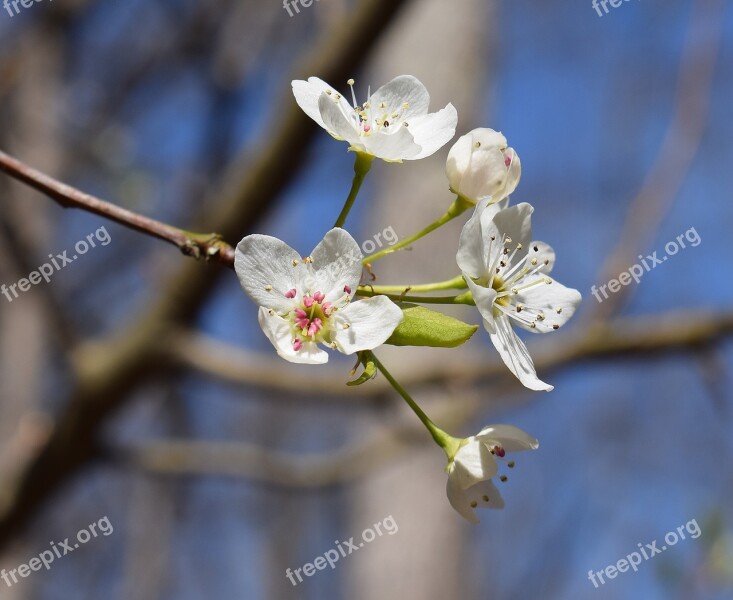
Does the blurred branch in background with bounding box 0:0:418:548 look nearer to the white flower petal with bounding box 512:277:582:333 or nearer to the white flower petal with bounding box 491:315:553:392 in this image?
the white flower petal with bounding box 512:277:582:333

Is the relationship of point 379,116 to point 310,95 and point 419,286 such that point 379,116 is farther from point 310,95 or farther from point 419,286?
point 419,286

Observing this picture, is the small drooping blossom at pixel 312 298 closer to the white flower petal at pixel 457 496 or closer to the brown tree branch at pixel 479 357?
the white flower petal at pixel 457 496

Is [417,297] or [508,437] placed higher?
[417,297]

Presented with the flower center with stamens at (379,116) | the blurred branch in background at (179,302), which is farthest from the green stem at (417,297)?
the blurred branch in background at (179,302)

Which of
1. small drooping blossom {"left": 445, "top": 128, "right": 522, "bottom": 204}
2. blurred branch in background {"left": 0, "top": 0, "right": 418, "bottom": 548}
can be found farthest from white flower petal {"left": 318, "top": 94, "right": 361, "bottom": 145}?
blurred branch in background {"left": 0, "top": 0, "right": 418, "bottom": 548}

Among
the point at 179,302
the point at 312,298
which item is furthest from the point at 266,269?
the point at 179,302

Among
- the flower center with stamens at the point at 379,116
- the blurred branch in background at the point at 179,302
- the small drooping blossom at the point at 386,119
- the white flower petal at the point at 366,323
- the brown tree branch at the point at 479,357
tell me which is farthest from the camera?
the brown tree branch at the point at 479,357

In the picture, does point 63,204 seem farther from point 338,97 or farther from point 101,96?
point 101,96
